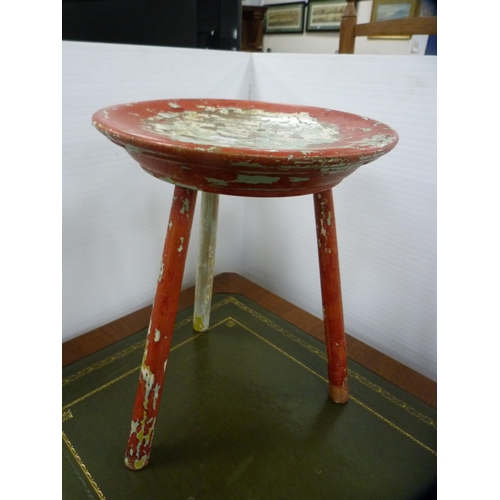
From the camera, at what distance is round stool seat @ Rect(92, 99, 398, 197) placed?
40 centimetres

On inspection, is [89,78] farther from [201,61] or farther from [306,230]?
[306,230]

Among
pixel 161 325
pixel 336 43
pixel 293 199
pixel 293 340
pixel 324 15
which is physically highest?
pixel 324 15

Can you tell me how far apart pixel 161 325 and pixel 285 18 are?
2.64 m

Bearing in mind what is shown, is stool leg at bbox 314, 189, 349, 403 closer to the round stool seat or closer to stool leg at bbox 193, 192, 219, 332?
the round stool seat

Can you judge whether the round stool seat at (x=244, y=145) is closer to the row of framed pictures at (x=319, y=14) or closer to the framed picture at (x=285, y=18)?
the row of framed pictures at (x=319, y=14)

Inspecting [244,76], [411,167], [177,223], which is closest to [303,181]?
[177,223]

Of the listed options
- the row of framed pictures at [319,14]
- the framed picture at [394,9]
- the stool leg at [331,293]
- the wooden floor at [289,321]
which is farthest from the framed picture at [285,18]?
the stool leg at [331,293]

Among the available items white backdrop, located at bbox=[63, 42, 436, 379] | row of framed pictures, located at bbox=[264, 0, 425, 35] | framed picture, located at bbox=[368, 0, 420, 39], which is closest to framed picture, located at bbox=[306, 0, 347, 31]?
row of framed pictures, located at bbox=[264, 0, 425, 35]

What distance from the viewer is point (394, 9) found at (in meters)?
2.12

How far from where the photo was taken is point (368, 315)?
93 centimetres

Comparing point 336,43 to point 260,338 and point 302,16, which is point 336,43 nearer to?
point 302,16

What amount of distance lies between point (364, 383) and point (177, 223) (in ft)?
1.60

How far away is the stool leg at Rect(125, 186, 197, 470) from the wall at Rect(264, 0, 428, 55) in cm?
176

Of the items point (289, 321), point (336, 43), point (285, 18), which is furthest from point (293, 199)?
point (285, 18)
